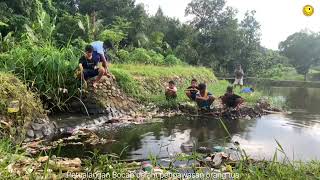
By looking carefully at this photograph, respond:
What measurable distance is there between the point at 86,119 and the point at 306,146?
537 cm

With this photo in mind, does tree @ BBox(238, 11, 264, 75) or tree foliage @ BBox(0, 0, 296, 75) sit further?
tree @ BBox(238, 11, 264, 75)

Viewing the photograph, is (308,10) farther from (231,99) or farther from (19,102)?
(231,99)

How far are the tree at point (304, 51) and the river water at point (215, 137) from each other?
56.7m

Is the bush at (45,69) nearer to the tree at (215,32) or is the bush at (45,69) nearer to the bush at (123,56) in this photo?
the bush at (123,56)

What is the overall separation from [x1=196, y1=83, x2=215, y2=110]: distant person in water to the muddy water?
73 centimetres

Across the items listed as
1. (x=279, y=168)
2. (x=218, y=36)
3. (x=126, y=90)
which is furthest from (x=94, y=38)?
(x=218, y=36)

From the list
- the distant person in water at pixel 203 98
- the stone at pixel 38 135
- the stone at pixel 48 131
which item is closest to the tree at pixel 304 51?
the distant person in water at pixel 203 98

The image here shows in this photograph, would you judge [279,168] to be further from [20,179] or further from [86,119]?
[86,119]

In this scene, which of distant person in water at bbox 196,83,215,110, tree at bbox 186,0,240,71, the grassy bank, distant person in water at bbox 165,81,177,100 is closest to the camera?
distant person in water at bbox 196,83,215,110

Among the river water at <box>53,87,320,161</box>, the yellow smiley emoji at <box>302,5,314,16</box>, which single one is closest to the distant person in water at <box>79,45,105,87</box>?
the river water at <box>53,87,320,161</box>

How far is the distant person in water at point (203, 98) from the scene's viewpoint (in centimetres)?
1288

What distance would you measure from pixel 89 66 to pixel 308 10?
746 cm

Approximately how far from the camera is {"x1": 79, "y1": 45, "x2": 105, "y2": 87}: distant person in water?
11375 millimetres

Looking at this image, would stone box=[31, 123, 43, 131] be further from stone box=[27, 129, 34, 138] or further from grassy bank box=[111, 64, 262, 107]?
grassy bank box=[111, 64, 262, 107]
